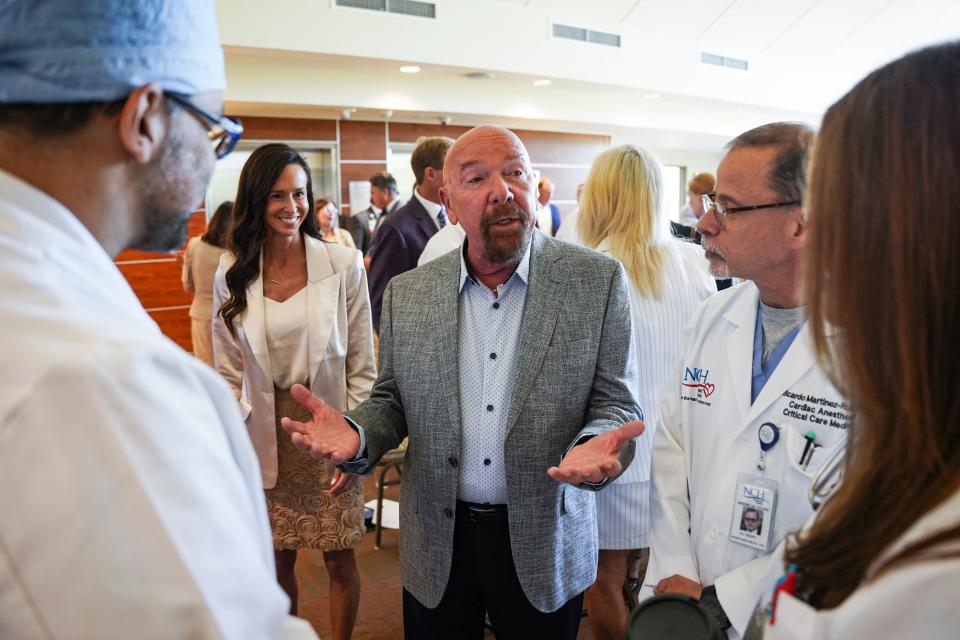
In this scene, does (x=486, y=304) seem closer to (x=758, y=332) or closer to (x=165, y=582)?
(x=758, y=332)

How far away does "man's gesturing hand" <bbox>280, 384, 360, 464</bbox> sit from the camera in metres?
1.68

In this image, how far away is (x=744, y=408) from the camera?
1574 mm

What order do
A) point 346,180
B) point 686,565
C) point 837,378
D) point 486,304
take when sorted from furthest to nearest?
point 346,180
point 486,304
point 686,565
point 837,378

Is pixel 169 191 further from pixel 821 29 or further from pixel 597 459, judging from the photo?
pixel 821 29

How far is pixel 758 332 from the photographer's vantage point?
1.68 metres

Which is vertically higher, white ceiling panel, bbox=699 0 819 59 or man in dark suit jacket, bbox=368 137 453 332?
white ceiling panel, bbox=699 0 819 59

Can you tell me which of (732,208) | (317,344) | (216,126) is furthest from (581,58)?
(216,126)

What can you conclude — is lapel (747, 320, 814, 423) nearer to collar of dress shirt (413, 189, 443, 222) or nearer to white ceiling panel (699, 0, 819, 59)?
collar of dress shirt (413, 189, 443, 222)

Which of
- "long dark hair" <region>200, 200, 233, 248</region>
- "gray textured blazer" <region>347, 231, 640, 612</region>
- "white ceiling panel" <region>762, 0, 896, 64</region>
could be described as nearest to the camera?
"gray textured blazer" <region>347, 231, 640, 612</region>

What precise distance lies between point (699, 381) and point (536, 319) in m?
0.43

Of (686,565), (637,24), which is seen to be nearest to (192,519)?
(686,565)

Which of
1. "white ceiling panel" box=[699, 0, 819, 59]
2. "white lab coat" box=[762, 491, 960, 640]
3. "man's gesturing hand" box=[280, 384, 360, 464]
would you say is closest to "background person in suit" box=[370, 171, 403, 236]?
"man's gesturing hand" box=[280, 384, 360, 464]

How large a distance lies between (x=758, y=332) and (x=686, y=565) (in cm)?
57

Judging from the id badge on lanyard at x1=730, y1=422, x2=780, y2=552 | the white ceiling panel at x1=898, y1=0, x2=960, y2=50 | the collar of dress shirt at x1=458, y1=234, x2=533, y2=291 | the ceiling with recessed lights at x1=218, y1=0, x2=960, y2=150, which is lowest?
the id badge on lanyard at x1=730, y1=422, x2=780, y2=552
